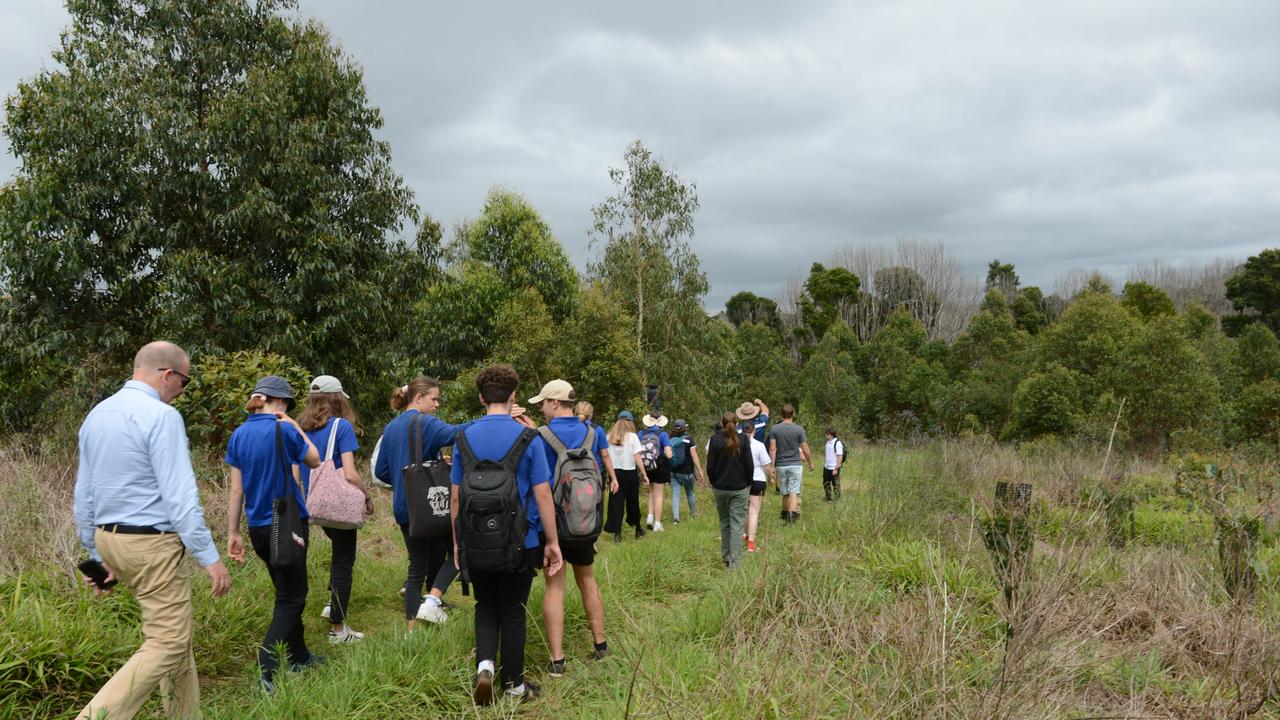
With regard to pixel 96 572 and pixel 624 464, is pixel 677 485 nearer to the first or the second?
pixel 624 464

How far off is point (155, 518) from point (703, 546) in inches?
222

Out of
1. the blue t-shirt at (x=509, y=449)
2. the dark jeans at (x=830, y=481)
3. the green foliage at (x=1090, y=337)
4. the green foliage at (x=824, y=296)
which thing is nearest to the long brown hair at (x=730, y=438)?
the blue t-shirt at (x=509, y=449)

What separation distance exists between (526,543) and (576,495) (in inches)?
18.7

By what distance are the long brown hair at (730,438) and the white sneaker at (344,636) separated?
359cm

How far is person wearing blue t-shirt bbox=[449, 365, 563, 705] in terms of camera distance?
364 centimetres

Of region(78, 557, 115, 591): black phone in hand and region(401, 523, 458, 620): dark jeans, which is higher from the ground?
region(78, 557, 115, 591): black phone in hand

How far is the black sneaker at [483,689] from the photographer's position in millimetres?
3543

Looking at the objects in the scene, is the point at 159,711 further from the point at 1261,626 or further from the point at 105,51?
the point at 105,51

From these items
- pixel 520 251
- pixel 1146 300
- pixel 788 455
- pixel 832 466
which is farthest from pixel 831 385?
pixel 1146 300

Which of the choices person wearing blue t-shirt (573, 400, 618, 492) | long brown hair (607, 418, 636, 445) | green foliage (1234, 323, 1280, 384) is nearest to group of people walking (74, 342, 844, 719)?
person wearing blue t-shirt (573, 400, 618, 492)

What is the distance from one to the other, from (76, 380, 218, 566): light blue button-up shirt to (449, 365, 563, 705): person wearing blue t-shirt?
1.22m

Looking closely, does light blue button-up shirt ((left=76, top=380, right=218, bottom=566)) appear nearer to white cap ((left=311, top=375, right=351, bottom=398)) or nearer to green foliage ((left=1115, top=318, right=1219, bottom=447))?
white cap ((left=311, top=375, right=351, bottom=398))

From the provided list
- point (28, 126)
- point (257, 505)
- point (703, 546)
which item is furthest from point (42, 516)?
point (28, 126)

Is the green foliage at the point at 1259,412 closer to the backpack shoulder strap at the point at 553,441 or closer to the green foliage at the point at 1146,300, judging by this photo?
the green foliage at the point at 1146,300
